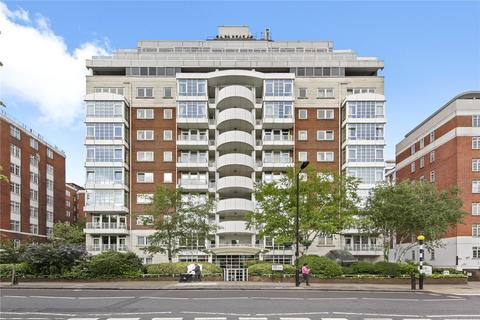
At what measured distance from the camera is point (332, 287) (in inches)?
1319

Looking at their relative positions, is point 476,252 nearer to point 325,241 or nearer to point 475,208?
point 475,208

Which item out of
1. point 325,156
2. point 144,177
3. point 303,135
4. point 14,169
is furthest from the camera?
point 14,169

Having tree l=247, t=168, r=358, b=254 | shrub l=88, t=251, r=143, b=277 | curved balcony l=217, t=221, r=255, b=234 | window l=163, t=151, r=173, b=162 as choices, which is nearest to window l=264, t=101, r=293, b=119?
window l=163, t=151, r=173, b=162

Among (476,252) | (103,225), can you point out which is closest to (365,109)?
(476,252)

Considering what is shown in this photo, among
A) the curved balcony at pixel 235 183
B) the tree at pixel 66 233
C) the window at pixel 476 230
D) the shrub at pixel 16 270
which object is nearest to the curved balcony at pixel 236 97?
the curved balcony at pixel 235 183

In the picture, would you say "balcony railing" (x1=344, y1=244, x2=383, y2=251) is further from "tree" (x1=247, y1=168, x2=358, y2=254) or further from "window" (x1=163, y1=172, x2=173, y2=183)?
"window" (x1=163, y1=172, x2=173, y2=183)

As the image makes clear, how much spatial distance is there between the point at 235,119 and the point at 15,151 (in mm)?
38454

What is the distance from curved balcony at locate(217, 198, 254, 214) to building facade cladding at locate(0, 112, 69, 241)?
105 feet

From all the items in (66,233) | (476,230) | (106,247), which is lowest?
(66,233)

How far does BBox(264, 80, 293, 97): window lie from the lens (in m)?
64.2

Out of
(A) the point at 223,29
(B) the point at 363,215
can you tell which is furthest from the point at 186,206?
(A) the point at 223,29

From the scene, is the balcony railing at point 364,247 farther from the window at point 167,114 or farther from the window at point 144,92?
the window at point 144,92

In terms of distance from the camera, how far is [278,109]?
64.1 metres

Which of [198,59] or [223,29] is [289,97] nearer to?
[198,59]
